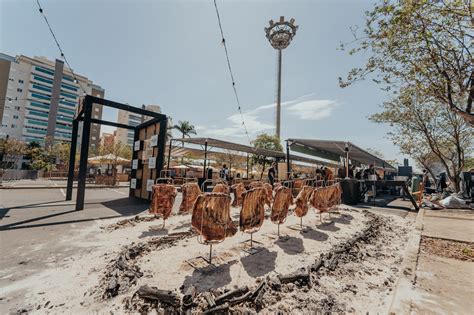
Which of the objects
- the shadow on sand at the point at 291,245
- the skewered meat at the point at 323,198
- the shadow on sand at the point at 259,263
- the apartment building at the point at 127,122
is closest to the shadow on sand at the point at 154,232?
the shadow on sand at the point at 259,263

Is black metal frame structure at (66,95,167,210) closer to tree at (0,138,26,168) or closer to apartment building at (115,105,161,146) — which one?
tree at (0,138,26,168)

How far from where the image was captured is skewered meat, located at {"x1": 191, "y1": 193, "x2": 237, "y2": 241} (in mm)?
3186

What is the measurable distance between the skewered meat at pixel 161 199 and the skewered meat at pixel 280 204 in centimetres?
254

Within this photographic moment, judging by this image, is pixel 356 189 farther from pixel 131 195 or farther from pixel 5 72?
pixel 5 72

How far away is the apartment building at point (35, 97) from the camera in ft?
157

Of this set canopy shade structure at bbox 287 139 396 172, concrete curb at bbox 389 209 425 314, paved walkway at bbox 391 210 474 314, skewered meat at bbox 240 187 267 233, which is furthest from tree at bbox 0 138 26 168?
paved walkway at bbox 391 210 474 314

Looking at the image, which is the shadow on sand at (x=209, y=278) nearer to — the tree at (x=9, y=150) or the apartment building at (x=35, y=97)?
the tree at (x=9, y=150)

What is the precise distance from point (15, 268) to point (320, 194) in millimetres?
6373

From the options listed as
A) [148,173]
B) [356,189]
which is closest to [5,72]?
[148,173]

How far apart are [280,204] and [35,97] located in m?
72.5

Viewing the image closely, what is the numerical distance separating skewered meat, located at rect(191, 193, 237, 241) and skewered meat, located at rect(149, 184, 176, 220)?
208 cm

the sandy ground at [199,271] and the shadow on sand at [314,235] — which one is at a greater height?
the sandy ground at [199,271]

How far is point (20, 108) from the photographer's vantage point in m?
48.5

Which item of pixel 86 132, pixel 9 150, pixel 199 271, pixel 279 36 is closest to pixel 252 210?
pixel 199 271
